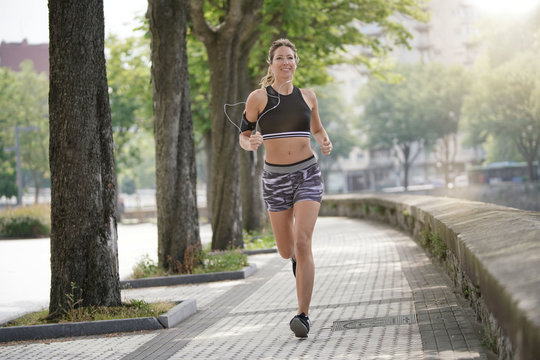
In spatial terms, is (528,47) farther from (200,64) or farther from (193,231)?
(193,231)

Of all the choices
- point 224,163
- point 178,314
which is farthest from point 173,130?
point 178,314

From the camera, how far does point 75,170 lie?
8.25 metres

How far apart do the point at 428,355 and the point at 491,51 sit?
58.3 m

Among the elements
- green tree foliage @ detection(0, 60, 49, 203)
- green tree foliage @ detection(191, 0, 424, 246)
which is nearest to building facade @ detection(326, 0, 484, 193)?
green tree foliage @ detection(0, 60, 49, 203)

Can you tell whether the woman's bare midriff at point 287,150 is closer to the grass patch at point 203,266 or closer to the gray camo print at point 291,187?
the gray camo print at point 291,187

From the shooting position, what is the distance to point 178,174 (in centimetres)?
1266

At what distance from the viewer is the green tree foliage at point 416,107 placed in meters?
74.3

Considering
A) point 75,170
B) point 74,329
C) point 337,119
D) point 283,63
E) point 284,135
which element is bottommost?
point 74,329

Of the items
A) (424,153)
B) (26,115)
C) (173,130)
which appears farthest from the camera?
(424,153)

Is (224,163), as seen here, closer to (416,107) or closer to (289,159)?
(289,159)

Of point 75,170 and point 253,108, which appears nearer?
point 253,108

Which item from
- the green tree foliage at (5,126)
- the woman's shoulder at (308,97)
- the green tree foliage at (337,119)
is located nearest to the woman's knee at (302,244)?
the woman's shoulder at (308,97)

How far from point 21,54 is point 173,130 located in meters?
105

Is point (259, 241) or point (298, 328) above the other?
point (298, 328)
